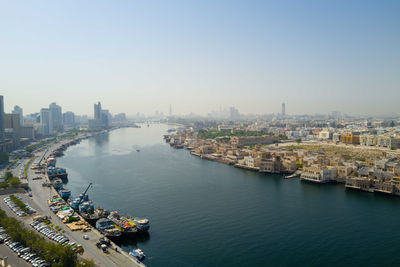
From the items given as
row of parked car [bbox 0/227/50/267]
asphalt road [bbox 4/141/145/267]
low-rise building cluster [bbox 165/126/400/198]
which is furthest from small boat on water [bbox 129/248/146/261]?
low-rise building cluster [bbox 165/126/400/198]

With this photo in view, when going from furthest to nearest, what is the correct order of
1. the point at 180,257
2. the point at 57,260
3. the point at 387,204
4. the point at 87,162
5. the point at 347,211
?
the point at 87,162 → the point at 387,204 → the point at 347,211 → the point at 180,257 → the point at 57,260

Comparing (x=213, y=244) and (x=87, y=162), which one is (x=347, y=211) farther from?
(x=87, y=162)

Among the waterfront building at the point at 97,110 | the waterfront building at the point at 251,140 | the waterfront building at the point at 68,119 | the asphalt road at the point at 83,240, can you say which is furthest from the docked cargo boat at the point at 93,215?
the waterfront building at the point at 68,119

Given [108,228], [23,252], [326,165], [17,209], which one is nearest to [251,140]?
[326,165]

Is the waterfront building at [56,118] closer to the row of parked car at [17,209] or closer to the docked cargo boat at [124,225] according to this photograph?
the row of parked car at [17,209]

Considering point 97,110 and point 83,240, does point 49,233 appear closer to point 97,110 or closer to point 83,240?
point 83,240

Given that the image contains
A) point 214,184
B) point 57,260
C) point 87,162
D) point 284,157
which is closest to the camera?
point 57,260

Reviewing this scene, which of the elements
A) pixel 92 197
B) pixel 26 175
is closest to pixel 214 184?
pixel 92 197
